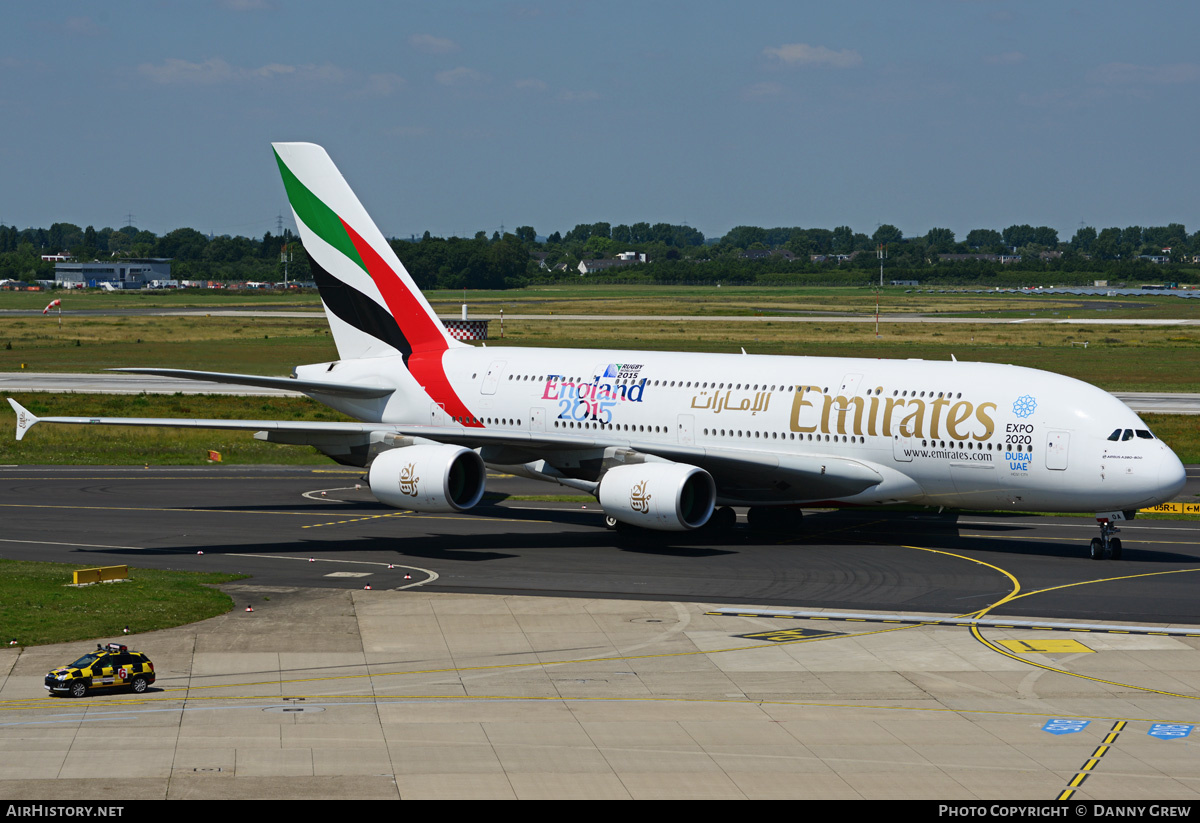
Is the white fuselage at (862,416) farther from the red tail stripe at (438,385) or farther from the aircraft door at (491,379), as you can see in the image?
the red tail stripe at (438,385)

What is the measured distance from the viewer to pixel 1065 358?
115 m

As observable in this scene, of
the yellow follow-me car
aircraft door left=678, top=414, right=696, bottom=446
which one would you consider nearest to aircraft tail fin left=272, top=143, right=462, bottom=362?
aircraft door left=678, top=414, right=696, bottom=446

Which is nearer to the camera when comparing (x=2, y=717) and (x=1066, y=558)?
(x=2, y=717)

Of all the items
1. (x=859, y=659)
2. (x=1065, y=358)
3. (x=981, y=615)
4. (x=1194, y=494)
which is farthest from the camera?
(x=1065, y=358)

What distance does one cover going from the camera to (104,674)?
80.3 ft

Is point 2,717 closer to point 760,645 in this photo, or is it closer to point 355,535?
point 760,645

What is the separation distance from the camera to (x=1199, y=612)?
31953 mm

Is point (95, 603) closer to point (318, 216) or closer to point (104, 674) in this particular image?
point (104, 674)

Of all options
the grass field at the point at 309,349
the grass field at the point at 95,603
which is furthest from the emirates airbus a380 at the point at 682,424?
the grass field at the point at 309,349

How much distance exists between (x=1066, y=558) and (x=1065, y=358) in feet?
263

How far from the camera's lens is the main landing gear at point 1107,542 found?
3850 centimetres

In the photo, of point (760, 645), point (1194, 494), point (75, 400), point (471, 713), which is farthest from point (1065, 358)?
point (471, 713)

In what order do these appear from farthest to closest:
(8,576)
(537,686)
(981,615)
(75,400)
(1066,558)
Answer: (75,400), (1066,558), (8,576), (981,615), (537,686)

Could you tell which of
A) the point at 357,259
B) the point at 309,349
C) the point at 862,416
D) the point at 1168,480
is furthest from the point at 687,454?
the point at 309,349
